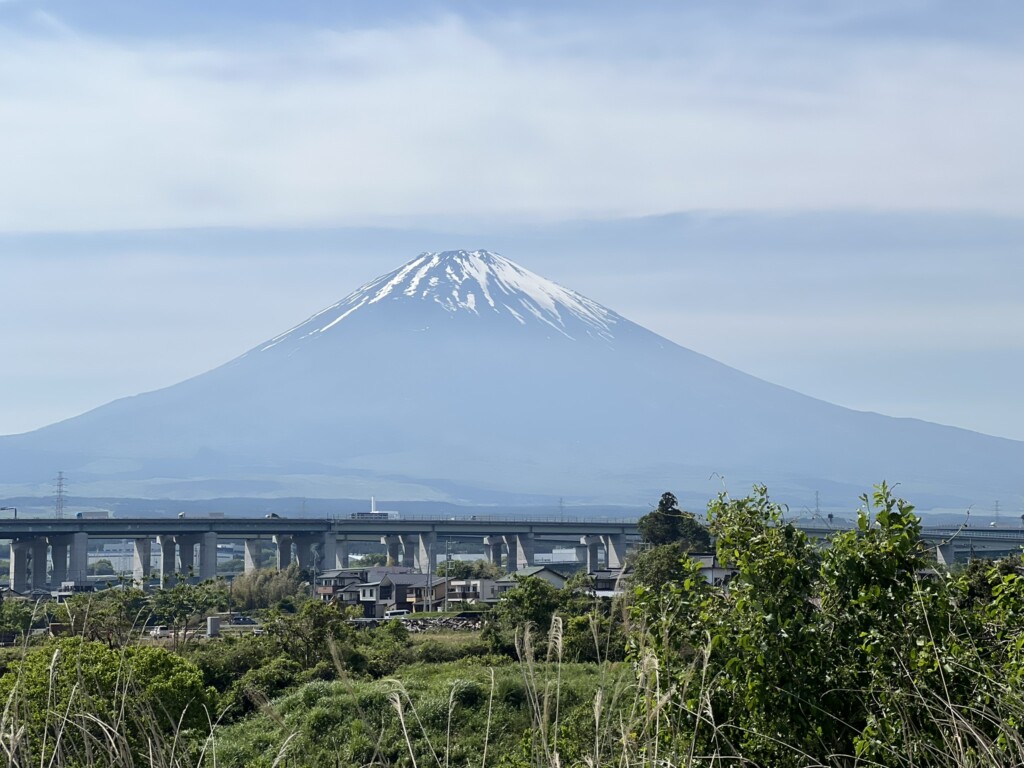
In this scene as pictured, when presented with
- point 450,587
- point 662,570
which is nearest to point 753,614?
point 662,570

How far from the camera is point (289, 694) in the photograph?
1645 inches

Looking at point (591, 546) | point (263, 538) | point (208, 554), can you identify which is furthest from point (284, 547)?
point (591, 546)

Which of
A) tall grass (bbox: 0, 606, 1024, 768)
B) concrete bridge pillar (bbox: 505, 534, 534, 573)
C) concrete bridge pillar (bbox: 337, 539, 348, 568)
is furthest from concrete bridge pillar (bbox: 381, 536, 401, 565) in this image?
tall grass (bbox: 0, 606, 1024, 768)

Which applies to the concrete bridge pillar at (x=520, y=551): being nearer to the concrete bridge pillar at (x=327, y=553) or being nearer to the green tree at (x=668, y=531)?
the concrete bridge pillar at (x=327, y=553)

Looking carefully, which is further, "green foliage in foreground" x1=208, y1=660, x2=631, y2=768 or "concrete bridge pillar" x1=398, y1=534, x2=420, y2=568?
"concrete bridge pillar" x1=398, y1=534, x2=420, y2=568

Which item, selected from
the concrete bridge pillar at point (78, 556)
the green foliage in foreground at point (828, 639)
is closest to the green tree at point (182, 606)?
the green foliage in foreground at point (828, 639)

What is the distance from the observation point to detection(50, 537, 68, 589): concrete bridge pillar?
396 ft

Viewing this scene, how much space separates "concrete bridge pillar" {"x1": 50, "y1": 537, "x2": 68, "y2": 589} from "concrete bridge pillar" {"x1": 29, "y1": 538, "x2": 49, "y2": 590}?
296cm

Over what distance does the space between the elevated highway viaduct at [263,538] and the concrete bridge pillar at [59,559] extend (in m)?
0.09

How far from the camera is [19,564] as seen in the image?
11600 cm

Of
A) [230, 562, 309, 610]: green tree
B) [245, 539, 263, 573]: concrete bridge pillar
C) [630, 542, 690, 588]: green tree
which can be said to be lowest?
[230, 562, 309, 610]: green tree

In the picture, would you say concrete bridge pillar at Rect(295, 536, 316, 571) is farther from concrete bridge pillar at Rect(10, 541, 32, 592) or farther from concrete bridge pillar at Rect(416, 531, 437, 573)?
concrete bridge pillar at Rect(10, 541, 32, 592)

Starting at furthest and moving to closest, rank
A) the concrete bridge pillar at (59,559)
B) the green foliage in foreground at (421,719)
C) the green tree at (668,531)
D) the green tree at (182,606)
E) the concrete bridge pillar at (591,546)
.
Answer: the concrete bridge pillar at (591,546)
the concrete bridge pillar at (59,559)
the green tree at (668,531)
the green tree at (182,606)
the green foliage in foreground at (421,719)

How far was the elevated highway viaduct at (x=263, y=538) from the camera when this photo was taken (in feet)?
384
